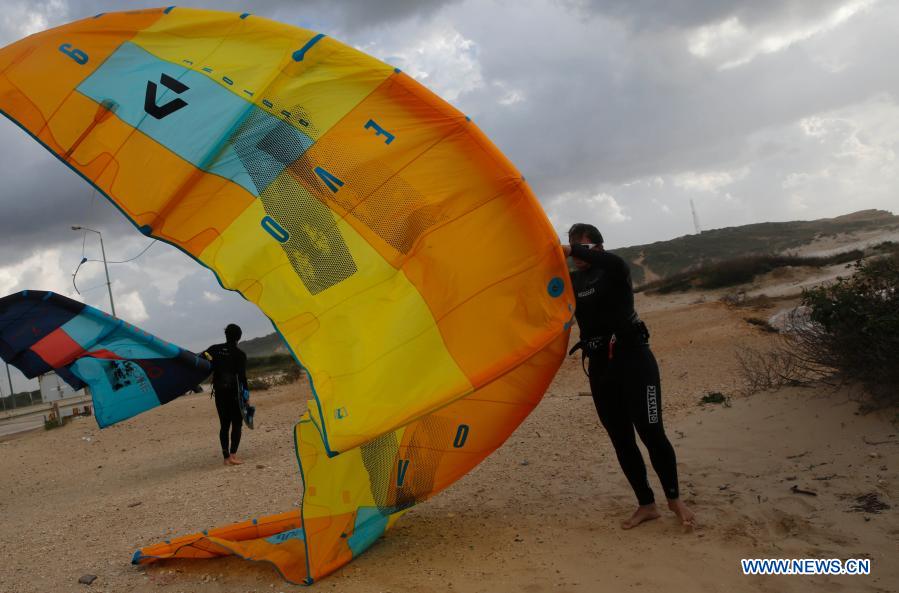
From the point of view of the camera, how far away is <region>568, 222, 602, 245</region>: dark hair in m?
4.46

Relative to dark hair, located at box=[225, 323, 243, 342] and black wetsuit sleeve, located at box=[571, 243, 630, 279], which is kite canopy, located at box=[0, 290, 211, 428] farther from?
black wetsuit sleeve, located at box=[571, 243, 630, 279]

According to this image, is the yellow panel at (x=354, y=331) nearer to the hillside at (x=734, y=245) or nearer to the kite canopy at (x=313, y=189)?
the kite canopy at (x=313, y=189)

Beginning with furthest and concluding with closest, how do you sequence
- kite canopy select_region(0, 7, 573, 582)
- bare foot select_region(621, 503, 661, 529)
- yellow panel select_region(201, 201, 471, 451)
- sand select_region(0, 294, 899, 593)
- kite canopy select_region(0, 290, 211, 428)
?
kite canopy select_region(0, 290, 211, 428)
bare foot select_region(621, 503, 661, 529)
kite canopy select_region(0, 7, 573, 582)
sand select_region(0, 294, 899, 593)
yellow panel select_region(201, 201, 471, 451)

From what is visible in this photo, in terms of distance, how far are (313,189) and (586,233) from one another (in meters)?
1.84

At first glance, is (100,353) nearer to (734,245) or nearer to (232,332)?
(232,332)

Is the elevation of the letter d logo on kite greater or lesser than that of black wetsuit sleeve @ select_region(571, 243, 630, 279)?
greater

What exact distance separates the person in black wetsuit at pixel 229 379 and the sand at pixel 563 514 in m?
0.40

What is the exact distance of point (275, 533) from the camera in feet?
15.1

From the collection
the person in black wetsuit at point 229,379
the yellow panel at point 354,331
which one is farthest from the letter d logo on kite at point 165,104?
the person in black wetsuit at point 229,379

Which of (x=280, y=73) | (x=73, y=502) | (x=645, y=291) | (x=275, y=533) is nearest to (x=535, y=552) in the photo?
(x=275, y=533)

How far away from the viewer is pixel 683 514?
13.5ft

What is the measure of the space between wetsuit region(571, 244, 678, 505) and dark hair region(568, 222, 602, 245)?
0.74 feet

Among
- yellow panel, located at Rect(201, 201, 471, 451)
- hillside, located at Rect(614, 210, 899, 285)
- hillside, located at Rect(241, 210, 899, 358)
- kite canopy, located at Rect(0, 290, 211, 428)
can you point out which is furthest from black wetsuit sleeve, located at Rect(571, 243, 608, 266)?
hillside, located at Rect(614, 210, 899, 285)

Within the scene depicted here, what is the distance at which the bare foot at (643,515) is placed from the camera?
169 inches
